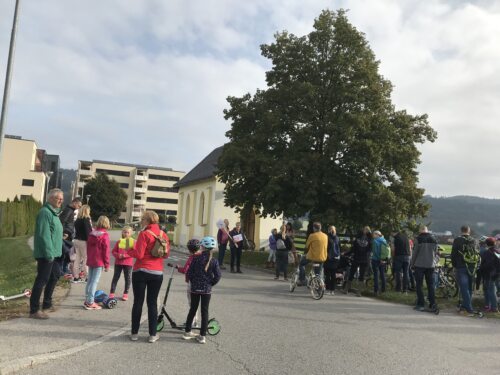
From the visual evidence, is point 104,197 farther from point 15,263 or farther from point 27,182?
point 15,263

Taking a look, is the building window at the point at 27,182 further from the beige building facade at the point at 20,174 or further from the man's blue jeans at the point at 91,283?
the man's blue jeans at the point at 91,283

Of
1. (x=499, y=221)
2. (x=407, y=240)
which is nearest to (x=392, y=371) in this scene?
(x=407, y=240)

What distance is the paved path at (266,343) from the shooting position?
585cm

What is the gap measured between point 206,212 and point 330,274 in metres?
25.8

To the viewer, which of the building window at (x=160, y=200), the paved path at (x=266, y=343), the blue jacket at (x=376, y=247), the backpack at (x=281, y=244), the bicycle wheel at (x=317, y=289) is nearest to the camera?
the paved path at (x=266, y=343)

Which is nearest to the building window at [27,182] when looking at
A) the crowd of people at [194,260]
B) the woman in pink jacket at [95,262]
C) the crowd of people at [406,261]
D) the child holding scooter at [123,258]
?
the crowd of people at [194,260]

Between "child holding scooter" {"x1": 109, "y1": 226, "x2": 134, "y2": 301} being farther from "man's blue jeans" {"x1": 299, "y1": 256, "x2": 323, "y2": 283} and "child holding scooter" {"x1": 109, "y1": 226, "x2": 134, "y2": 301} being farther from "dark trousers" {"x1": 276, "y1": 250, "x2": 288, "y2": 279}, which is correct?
"dark trousers" {"x1": 276, "y1": 250, "x2": 288, "y2": 279}

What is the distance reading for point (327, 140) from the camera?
66.0ft

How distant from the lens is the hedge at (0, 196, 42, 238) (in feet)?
128

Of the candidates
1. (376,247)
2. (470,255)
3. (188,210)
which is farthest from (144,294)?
(188,210)

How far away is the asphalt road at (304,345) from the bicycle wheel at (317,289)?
0.62 m

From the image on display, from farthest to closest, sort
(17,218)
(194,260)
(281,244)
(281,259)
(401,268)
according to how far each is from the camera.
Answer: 1. (17,218)
2. (281,259)
3. (281,244)
4. (401,268)
5. (194,260)

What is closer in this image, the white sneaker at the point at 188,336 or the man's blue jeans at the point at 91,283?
the white sneaker at the point at 188,336

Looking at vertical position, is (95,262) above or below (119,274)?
above
